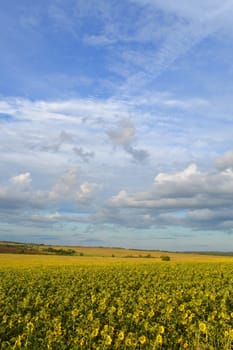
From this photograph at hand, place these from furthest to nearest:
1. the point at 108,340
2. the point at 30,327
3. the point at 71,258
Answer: the point at 71,258, the point at 30,327, the point at 108,340

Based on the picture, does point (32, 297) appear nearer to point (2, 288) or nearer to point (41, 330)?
point (2, 288)

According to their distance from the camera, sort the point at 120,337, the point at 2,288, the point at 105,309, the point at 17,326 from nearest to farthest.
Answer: the point at 120,337
the point at 17,326
the point at 105,309
the point at 2,288

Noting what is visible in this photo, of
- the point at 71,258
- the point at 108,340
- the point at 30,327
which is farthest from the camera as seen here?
the point at 71,258

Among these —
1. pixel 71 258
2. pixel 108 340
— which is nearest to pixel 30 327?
pixel 108 340

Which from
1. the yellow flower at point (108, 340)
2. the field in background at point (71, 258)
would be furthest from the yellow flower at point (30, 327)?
the field in background at point (71, 258)

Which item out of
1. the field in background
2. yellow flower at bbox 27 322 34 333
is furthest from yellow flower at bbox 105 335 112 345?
the field in background

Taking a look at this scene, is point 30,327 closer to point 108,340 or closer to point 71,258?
point 108,340

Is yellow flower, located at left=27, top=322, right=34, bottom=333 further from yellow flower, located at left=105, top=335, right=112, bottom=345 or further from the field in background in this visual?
the field in background

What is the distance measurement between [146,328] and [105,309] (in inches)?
147

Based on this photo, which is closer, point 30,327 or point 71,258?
point 30,327

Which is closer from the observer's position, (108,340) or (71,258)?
(108,340)

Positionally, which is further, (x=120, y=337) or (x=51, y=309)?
(x=51, y=309)

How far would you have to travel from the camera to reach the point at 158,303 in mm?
15438

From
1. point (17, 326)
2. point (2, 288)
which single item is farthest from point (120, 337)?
point (2, 288)
